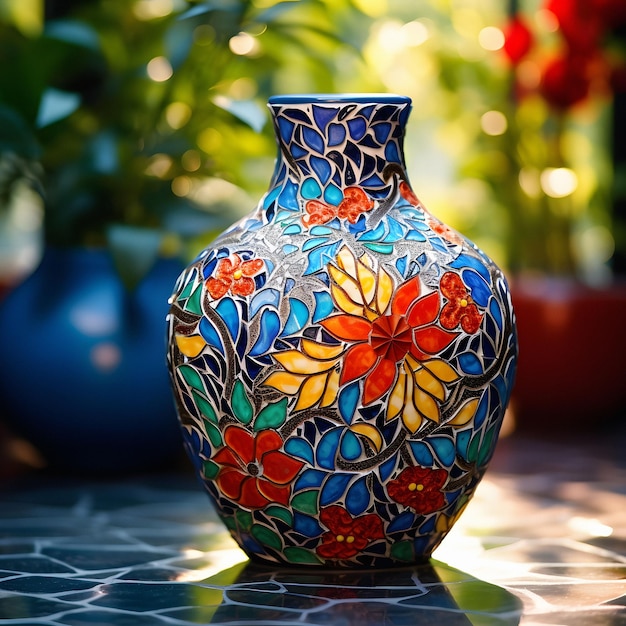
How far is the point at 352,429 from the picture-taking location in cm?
133

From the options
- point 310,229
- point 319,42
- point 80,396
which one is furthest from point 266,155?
point 310,229

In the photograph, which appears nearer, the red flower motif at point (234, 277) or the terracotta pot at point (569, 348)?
the red flower motif at point (234, 277)

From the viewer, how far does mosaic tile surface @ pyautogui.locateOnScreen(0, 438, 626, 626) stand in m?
1.29

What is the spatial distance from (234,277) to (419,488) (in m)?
0.31

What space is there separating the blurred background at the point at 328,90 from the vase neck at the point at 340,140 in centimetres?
41

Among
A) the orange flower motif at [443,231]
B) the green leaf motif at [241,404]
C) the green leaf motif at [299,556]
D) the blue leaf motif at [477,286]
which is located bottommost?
the green leaf motif at [299,556]

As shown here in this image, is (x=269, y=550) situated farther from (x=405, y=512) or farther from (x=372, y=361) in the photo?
(x=372, y=361)

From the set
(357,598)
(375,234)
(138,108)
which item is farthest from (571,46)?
(357,598)

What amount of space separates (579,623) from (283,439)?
1.18ft

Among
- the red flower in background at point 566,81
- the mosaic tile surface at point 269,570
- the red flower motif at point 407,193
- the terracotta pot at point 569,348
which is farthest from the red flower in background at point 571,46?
the red flower motif at point 407,193

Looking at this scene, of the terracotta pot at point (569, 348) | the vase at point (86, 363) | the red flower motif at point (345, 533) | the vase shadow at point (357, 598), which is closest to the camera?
the vase shadow at point (357, 598)

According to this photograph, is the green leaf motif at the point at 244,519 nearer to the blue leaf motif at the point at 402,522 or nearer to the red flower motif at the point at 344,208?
the blue leaf motif at the point at 402,522

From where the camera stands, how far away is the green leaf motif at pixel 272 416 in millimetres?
1332

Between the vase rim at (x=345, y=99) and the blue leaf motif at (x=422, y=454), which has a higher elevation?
the vase rim at (x=345, y=99)
